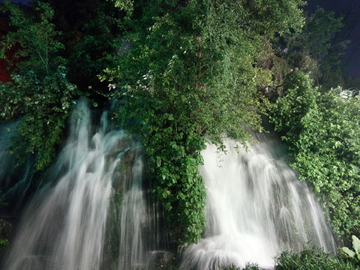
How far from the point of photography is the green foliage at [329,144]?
26.2ft

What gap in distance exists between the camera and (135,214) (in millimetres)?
6512

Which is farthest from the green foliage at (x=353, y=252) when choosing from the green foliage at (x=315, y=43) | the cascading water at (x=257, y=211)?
the green foliage at (x=315, y=43)

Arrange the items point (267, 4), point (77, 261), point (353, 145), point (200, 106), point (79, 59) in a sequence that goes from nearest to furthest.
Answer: point (77, 261)
point (200, 106)
point (267, 4)
point (353, 145)
point (79, 59)

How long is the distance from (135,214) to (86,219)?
135 cm

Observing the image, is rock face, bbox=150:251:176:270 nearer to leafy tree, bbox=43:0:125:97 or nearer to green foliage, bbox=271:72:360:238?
green foliage, bbox=271:72:360:238

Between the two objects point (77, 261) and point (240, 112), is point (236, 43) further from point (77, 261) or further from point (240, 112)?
point (77, 261)

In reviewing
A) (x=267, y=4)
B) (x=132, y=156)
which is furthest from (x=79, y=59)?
(x=267, y=4)

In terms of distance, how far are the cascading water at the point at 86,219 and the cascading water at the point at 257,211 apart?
5.53ft

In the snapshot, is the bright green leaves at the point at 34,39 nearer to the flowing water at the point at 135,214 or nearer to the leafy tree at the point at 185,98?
the flowing water at the point at 135,214

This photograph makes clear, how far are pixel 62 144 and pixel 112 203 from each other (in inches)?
153

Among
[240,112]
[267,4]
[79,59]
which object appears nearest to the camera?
[240,112]

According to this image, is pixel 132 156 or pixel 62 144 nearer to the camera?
pixel 132 156

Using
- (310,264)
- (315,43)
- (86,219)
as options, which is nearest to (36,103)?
(86,219)

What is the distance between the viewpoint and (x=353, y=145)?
27.3 feet
